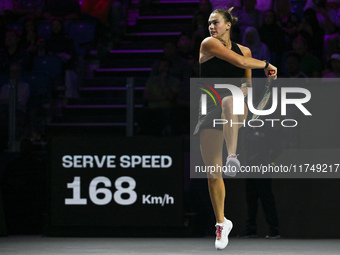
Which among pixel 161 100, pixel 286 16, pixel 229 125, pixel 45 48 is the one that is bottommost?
pixel 229 125

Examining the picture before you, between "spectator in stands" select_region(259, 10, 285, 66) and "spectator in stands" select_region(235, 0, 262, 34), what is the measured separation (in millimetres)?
333

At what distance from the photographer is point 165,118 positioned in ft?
33.3

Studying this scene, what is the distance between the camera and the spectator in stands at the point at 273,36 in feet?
37.8

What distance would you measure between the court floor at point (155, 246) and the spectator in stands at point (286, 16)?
4122 millimetres

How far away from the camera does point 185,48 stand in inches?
476

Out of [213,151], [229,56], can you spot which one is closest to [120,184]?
[213,151]

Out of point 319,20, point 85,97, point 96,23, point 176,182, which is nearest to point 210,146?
point 176,182

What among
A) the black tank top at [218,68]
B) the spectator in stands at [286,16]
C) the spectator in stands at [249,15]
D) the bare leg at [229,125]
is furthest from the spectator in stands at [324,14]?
the bare leg at [229,125]

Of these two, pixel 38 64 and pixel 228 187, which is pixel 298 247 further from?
pixel 38 64

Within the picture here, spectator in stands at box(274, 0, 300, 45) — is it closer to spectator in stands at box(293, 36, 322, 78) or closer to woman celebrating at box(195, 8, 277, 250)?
spectator in stands at box(293, 36, 322, 78)

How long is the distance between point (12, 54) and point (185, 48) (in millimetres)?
3157

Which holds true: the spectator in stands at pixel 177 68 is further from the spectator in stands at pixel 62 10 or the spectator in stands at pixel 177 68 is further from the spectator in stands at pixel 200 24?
the spectator in stands at pixel 62 10

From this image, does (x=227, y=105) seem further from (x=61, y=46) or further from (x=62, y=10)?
(x=62, y=10)

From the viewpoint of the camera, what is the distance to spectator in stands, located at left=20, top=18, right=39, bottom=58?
1320 cm
